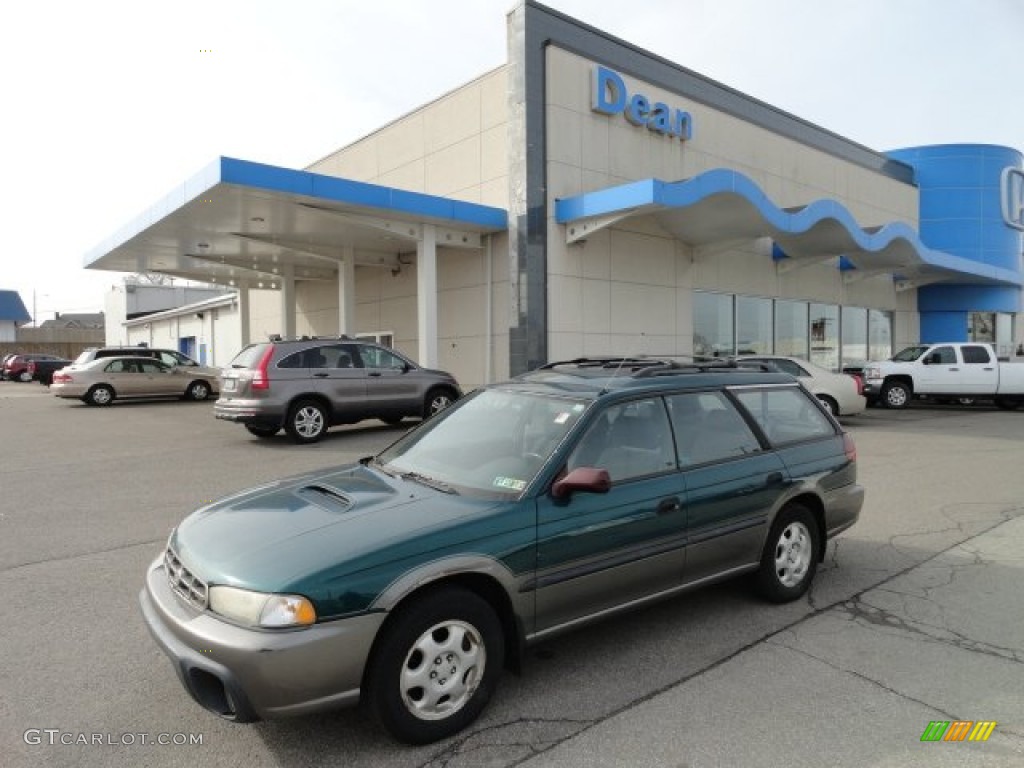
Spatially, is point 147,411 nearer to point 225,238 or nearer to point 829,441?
point 225,238

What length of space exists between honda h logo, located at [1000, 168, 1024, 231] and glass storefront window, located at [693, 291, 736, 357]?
16.7m

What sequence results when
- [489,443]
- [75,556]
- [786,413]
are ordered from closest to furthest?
[489,443], [786,413], [75,556]

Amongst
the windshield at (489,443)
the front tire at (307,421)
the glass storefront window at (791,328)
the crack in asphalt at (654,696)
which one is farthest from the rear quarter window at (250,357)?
the glass storefront window at (791,328)

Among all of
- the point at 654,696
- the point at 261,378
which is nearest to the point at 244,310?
the point at 261,378

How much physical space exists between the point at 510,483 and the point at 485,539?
16.5 inches

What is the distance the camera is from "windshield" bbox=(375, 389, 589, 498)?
11.6 feet

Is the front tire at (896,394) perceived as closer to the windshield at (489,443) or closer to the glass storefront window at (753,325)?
the glass storefront window at (753,325)

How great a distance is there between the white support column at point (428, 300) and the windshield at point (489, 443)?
36.8 feet

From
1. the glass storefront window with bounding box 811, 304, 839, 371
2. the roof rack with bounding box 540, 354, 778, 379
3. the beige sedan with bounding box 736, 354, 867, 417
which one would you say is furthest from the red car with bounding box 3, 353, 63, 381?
the roof rack with bounding box 540, 354, 778, 379

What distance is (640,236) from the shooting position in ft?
58.1

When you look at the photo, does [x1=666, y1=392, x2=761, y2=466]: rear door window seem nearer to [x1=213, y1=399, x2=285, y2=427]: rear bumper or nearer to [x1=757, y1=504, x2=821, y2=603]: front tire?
[x1=757, y1=504, x2=821, y2=603]: front tire

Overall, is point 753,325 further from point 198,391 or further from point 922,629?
point 922,629

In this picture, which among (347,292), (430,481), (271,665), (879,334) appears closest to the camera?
(271,665)

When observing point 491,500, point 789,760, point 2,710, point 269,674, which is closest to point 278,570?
point 269,674
